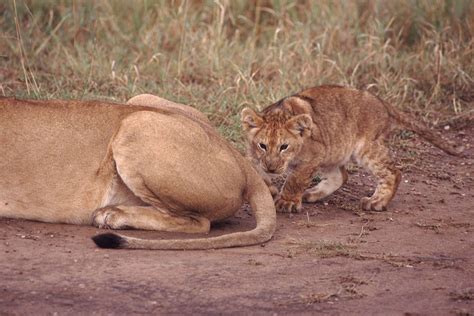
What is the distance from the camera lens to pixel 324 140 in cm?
693

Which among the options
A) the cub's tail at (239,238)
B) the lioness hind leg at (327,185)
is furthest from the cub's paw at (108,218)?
the lioness hind leg at (327,185)

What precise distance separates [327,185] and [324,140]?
0.39 metres

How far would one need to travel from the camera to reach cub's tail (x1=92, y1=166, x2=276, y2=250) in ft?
17.5

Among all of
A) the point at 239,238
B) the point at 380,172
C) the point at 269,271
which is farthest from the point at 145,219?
the point at 380,172

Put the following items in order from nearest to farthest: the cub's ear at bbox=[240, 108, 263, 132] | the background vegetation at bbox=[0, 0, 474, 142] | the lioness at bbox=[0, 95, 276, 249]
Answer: the lioness at bbox=[0, 95, 276, 249] → the cub's ear at bbox=[240, 108, 263, 132] → the background vegetation at bbox=[0, 0, 474, 142]

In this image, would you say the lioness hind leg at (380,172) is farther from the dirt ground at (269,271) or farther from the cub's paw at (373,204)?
the dirt ground at (269,271)

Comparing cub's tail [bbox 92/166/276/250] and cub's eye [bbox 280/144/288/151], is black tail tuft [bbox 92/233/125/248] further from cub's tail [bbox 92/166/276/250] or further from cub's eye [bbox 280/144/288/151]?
cub's eye [bbox 280/144/288/151]

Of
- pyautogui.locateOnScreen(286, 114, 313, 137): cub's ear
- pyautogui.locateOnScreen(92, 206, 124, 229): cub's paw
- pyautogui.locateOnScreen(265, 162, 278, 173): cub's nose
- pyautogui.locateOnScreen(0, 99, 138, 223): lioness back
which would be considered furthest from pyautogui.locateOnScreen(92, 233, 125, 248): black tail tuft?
pyautogui.locateOnScreen(286, 114, 313, 137): cub's ear

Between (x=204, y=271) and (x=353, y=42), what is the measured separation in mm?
5618

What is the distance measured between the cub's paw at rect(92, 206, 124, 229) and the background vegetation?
2291 millimetres

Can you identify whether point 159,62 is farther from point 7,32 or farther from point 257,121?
point 257,121

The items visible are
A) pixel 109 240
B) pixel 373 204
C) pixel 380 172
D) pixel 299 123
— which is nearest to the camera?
pixel 109 240

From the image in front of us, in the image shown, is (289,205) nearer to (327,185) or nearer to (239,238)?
(327,185)

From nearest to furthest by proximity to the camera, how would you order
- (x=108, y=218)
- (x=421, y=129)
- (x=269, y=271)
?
(x=269, y=271) < (x=108, y=218) < (x=421, y=129)
